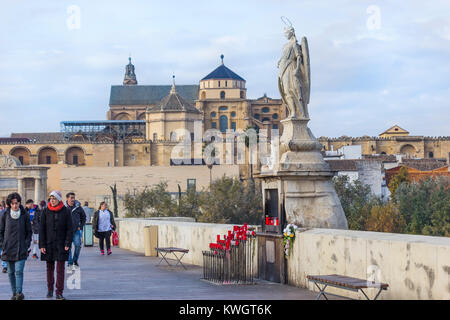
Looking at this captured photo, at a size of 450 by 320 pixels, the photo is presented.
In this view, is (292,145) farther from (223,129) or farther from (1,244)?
(223,129)

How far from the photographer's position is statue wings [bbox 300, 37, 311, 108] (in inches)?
482

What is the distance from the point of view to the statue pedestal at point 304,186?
11.6m

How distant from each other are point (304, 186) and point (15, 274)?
14.4ft

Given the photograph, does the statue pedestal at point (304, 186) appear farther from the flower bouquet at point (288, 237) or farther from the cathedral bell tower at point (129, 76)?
the cathedral bell tower at point (129, 76)

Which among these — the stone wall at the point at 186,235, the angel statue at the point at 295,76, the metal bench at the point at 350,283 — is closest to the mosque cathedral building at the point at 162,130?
the stone wall at the point at 186,235

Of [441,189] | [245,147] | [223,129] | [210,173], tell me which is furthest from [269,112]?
[441,189]

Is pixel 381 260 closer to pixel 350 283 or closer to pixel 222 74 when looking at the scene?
pixel 350 283

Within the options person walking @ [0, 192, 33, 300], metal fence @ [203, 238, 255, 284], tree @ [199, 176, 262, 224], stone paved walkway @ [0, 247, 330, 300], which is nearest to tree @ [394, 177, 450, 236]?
tree @ [199, 176, 262, 224]

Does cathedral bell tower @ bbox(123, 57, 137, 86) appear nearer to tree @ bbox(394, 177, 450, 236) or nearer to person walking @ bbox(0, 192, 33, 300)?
tree @ bbox(394, 177, 450, 236)

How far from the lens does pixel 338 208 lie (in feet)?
38.9

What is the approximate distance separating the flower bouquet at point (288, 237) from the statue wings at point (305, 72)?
234cm

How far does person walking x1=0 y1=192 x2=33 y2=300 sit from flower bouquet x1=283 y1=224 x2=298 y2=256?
3553 mm

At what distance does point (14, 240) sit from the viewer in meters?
10.2
